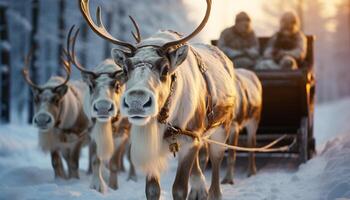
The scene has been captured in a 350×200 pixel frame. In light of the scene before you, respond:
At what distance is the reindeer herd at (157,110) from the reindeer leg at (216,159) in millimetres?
12

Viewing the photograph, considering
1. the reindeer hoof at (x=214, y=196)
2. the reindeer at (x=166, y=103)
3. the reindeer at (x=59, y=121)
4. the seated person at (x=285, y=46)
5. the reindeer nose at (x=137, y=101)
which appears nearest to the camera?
the reindeer nose at (x=137, y=101)

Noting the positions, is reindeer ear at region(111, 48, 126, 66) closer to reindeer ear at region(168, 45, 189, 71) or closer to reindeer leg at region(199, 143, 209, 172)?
reindeer ear at region(168, 45, 189, 71)

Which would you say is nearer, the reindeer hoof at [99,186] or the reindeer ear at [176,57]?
the reindeer ear at [176,57]

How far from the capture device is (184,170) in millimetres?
5324

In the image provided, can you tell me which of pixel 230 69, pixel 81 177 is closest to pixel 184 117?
pixel 230 69

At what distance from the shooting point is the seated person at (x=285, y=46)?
1058 cm

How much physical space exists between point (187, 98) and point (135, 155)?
2.38 feet

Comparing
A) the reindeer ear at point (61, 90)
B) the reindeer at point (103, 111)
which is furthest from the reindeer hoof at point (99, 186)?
the reindeer ear at point (61, 90)

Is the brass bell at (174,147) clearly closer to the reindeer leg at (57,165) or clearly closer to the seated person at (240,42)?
the reindeer leg at (57,165)

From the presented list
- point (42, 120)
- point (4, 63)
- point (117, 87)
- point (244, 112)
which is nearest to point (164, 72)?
point (117, 87)

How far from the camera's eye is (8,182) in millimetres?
8250

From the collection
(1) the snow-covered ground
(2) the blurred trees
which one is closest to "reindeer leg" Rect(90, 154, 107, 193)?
(1) the snow-covered ground

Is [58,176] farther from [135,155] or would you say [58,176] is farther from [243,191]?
[135,155]

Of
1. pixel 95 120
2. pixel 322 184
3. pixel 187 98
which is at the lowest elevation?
pixel 322 184
